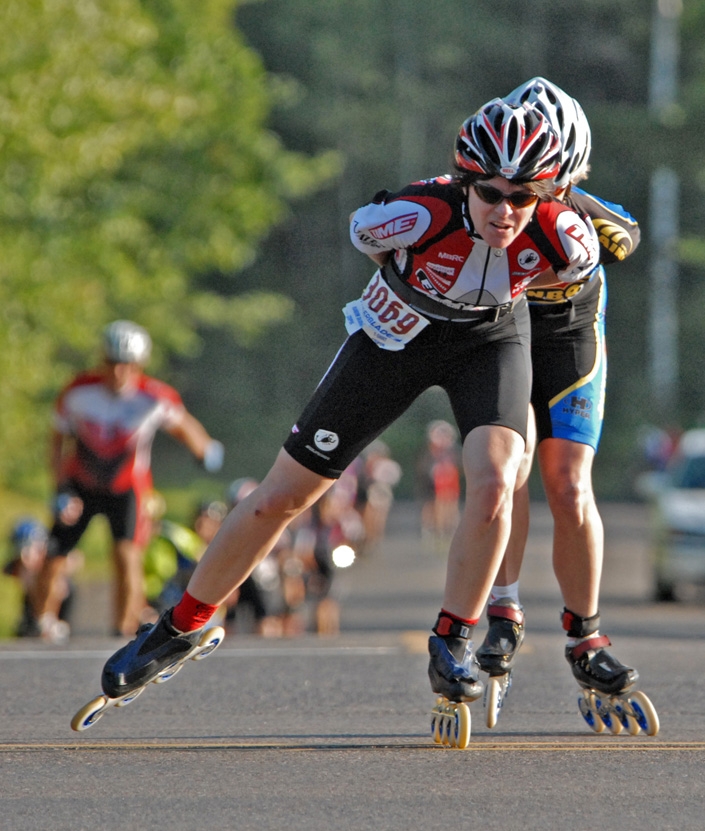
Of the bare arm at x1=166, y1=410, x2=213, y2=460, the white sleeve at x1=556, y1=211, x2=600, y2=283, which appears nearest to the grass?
the bare arm at x1=166, y1=410, x2=213, y2=460

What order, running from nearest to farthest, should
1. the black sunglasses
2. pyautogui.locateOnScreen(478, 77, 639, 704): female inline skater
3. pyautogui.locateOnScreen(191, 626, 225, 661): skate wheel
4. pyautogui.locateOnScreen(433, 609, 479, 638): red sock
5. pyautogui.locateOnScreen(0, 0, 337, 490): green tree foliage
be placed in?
the black sunglasses, pyautogui.locateOnScreen(433, 609, 479, 638): red sock, pyautogui.locateOnScreen(191, 626, 225, 661): skate wheel, pyautogui.locateOnScreen(478, 77, 639, 704): female inline skater, pyautogui.locateOnScreen(0, 0, 337, 490): green tree foliage

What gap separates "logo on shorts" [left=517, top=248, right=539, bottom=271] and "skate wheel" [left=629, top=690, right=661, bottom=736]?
153cm

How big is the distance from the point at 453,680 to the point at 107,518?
5.95 m

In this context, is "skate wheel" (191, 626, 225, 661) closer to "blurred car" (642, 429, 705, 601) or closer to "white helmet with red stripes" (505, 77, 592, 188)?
"white helmet with red stripes" (505, 77, 592, 188)

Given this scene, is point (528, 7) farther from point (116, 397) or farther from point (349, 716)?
point (349, 716)

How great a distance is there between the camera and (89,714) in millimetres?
5555

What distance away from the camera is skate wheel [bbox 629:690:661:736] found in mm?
5684

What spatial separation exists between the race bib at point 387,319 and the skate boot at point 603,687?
48.1 inches

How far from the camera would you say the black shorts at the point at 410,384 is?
543cm

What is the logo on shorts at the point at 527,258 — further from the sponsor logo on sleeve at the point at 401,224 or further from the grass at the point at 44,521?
the grass at the point at 44,521

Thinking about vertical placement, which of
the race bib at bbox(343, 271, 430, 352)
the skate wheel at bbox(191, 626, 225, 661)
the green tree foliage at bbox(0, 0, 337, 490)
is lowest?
the skate wheel at bbox(191, 626, 225, 661)

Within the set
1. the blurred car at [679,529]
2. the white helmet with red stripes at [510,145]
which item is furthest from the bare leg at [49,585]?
the blurred car at [679,529]

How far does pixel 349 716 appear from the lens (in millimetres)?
6383

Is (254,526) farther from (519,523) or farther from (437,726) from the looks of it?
(519,523)
